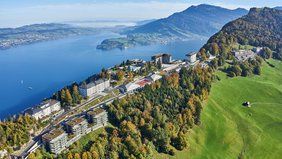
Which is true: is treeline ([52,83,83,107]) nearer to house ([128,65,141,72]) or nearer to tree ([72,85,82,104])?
tree ([72,85,82,104])

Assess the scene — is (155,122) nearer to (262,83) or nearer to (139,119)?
(139,119)

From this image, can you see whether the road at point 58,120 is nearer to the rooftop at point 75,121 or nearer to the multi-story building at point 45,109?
the multi-story building at point 45,109

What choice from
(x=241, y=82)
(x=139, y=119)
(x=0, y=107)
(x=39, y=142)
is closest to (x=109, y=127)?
(x=139, y=119)

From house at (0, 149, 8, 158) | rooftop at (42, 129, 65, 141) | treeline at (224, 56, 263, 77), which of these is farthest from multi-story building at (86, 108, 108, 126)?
treeline at (224, 56, 263, 77)

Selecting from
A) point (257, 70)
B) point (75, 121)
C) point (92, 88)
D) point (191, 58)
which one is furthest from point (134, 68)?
point (75, 121)

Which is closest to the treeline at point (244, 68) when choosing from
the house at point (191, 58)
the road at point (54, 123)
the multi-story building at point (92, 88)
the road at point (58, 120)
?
the house at point (191, 58)
